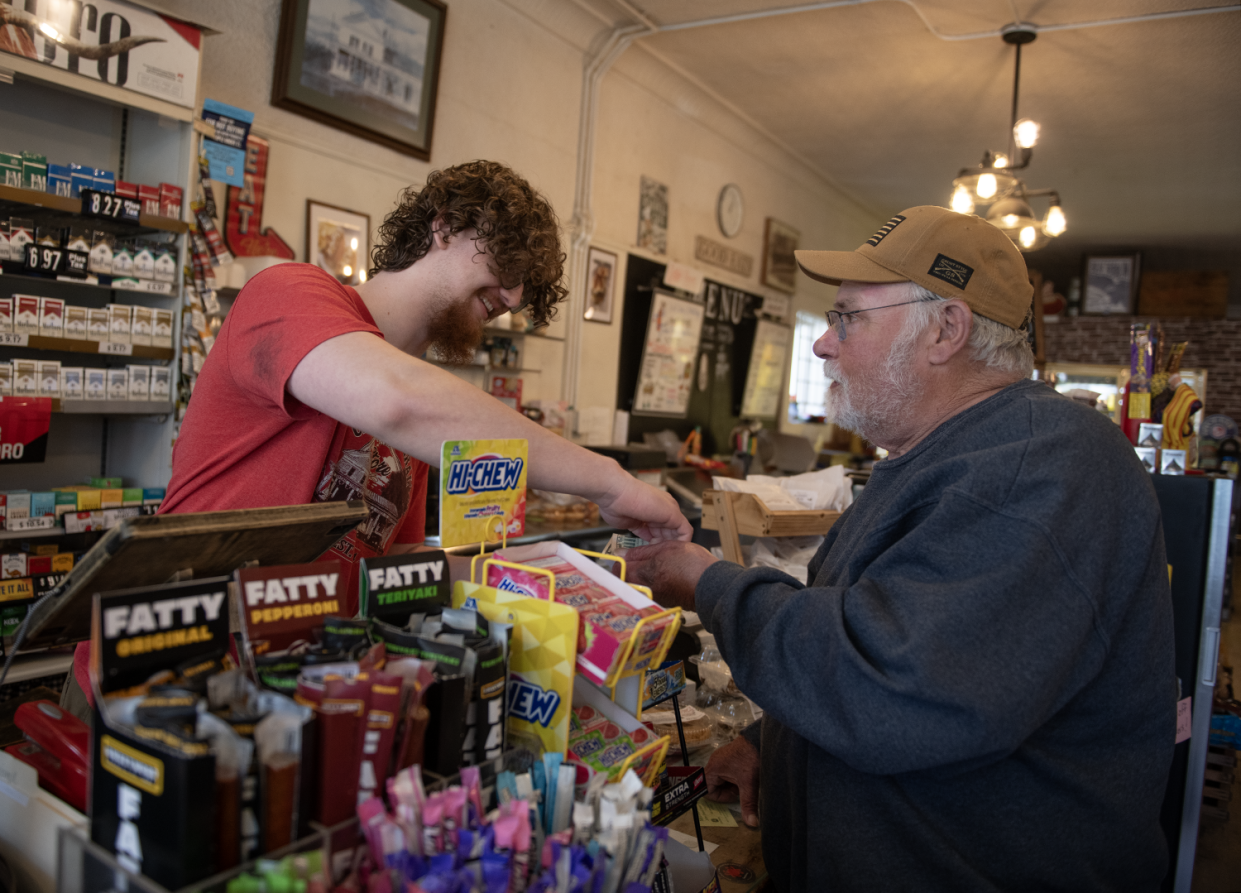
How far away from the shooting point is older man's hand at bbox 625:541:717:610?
4.51 feet

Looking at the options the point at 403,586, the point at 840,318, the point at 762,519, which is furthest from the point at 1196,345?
the point at 403,586

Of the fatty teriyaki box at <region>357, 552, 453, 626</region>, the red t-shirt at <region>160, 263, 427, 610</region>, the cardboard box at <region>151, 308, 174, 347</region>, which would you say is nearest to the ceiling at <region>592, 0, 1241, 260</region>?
the cardboard box at <region>151, 308, 174, 347</region>

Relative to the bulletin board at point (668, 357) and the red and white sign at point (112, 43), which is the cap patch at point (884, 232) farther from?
the bulletin board at point (668, 357)

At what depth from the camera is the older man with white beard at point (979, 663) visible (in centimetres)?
107

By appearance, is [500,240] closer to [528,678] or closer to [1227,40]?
[528,678]

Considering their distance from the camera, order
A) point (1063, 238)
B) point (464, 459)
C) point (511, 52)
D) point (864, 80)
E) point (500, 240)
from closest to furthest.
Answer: point (464, 459)
point (500, 240)
point (511, 52)
point (864, 80)
point (1063, 238)

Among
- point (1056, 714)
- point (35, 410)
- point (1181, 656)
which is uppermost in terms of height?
point (35, 410)

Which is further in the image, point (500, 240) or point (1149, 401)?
point (1149, 401)

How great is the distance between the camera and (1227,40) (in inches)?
193

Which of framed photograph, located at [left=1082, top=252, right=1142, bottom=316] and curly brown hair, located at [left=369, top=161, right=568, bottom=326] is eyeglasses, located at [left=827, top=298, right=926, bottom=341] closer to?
curly brown hair, located at [left=369, top=161, right=568, bottom=326]

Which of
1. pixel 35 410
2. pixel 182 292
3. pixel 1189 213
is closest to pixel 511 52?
pixel 182 292

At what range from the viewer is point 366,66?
3799 mm

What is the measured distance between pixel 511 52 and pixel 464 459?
14.1ft

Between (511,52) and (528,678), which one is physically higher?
(511,52)
